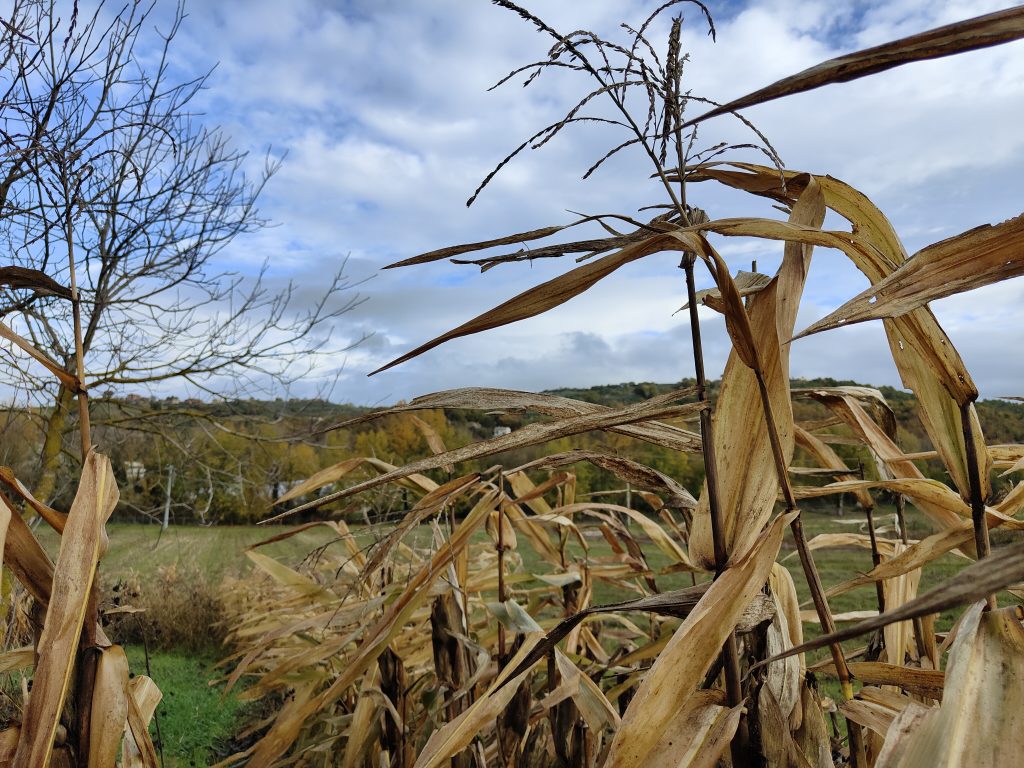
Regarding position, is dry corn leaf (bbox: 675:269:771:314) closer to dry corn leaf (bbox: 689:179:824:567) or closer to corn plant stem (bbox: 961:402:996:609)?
dry corn leaf (bbox: 689:179:824:567)

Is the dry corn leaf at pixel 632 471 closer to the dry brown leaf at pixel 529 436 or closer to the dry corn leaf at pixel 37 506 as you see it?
the dry brown leaf at pixel 529 436

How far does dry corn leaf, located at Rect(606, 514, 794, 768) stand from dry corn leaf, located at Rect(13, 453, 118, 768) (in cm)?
45

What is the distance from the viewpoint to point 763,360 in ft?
1.81

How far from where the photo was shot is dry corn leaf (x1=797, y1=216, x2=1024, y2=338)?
1.39ft

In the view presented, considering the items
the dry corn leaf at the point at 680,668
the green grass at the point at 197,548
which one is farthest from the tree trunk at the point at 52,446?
the dry corn leaf at the point at 680,668

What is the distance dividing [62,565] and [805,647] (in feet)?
1.93

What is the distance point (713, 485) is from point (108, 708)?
0.58 metres

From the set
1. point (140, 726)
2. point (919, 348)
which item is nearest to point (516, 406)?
point (919, 348)

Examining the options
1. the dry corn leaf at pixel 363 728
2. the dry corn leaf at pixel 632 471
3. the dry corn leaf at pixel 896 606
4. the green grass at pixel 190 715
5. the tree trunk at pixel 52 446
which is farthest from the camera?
the tree trunk at pixel 52 446

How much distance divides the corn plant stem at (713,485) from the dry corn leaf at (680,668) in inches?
2.4

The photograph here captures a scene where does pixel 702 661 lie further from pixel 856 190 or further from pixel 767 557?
pixel 856 190

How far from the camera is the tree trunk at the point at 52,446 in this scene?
14.2 ft

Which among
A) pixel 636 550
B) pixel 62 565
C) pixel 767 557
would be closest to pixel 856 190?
pixel 767 557

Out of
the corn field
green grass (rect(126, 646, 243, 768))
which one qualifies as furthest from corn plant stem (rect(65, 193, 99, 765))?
green grass (rect(126, 646, 243, 768))
